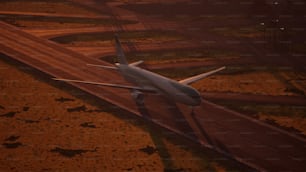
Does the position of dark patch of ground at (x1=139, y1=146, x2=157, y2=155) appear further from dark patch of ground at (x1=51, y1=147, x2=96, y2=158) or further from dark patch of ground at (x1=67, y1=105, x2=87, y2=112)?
dark patch of ground at (x1=67, y1=105, x2=87, y2=112)

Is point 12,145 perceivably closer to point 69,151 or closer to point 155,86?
point 69,151

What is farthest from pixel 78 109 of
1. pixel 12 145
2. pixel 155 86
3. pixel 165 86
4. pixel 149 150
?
pixel 149 150

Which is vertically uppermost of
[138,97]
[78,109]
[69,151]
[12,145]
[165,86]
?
[165,86]

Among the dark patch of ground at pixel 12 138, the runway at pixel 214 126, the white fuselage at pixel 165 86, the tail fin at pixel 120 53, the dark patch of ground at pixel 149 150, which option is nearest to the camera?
the runway at pixel 214 126

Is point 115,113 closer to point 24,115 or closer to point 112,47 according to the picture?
point 24,115

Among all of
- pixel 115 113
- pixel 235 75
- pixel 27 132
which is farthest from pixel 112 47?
pixel 27 132

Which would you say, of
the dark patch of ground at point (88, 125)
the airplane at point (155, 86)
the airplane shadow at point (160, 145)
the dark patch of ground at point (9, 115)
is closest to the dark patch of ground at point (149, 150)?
the airplane shadow at point (160, 145)

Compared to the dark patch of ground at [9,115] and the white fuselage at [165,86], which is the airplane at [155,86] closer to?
the white fuselage at [165,86]
